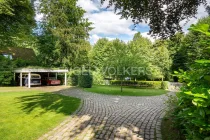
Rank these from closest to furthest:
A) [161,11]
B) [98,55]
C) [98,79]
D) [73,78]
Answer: [161,11] → [73,78] → [98,79] → [98,55]

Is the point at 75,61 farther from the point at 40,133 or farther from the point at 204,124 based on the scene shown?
the point at 204,124

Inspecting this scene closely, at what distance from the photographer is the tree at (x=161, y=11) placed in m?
5.61

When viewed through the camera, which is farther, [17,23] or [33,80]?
[33,80]

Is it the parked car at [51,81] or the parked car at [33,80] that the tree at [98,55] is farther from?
the parked car at [33,80]

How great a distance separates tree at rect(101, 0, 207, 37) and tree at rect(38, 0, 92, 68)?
24.2m

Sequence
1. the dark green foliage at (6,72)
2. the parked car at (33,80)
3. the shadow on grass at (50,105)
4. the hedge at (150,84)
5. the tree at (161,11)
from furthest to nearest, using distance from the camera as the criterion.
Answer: the hedge at (150,84)
the parked car at (33,80)
the dark green foliage at (6,72)
the shadow on grass at (50,105)
the tree at (161,11)

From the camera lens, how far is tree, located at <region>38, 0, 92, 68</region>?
96.3 ft

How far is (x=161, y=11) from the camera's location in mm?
5773

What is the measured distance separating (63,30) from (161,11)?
2628 centimetres

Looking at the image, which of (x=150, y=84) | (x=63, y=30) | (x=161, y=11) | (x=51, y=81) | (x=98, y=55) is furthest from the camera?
(x=98, y=55)

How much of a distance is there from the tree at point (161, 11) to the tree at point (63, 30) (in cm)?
2418

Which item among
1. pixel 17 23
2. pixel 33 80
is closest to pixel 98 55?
pixel 33 80

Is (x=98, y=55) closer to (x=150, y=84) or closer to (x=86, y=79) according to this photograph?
(x=150, y=84)

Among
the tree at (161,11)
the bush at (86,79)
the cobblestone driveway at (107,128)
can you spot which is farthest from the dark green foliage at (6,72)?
the tree at (161,11)
